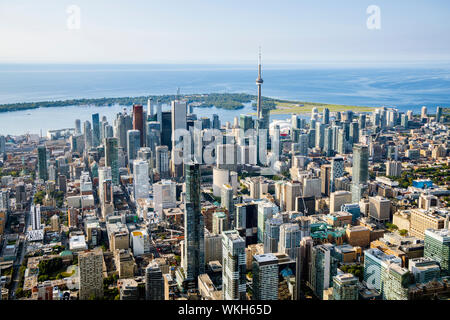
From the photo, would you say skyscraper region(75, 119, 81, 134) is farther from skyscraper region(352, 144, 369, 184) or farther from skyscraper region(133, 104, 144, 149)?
skyscraper region(352, 144, 369, 184)

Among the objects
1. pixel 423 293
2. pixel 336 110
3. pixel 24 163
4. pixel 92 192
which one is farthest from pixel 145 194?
pixel 336 110

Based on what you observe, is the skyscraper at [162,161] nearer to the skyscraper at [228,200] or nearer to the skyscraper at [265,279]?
the skyscraper at [228,200]

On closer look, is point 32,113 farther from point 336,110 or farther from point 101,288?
point 336,110

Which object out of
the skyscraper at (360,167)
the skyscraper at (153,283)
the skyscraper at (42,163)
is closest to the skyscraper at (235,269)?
the skyscraper at (153,283)

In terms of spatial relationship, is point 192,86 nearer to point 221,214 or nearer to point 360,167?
point 360,167

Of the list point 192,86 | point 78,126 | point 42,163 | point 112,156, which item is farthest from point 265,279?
point 192,86

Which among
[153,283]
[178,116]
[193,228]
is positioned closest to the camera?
[153,283]

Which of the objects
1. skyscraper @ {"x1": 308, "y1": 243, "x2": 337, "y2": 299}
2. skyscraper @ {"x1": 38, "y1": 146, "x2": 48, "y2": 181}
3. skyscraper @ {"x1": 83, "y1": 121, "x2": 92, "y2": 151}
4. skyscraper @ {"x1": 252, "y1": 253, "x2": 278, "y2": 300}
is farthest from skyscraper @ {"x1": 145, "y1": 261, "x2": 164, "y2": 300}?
skyscraper @ {"x1": 83, "y1": 121, "x2": 92, "y2": 151}
